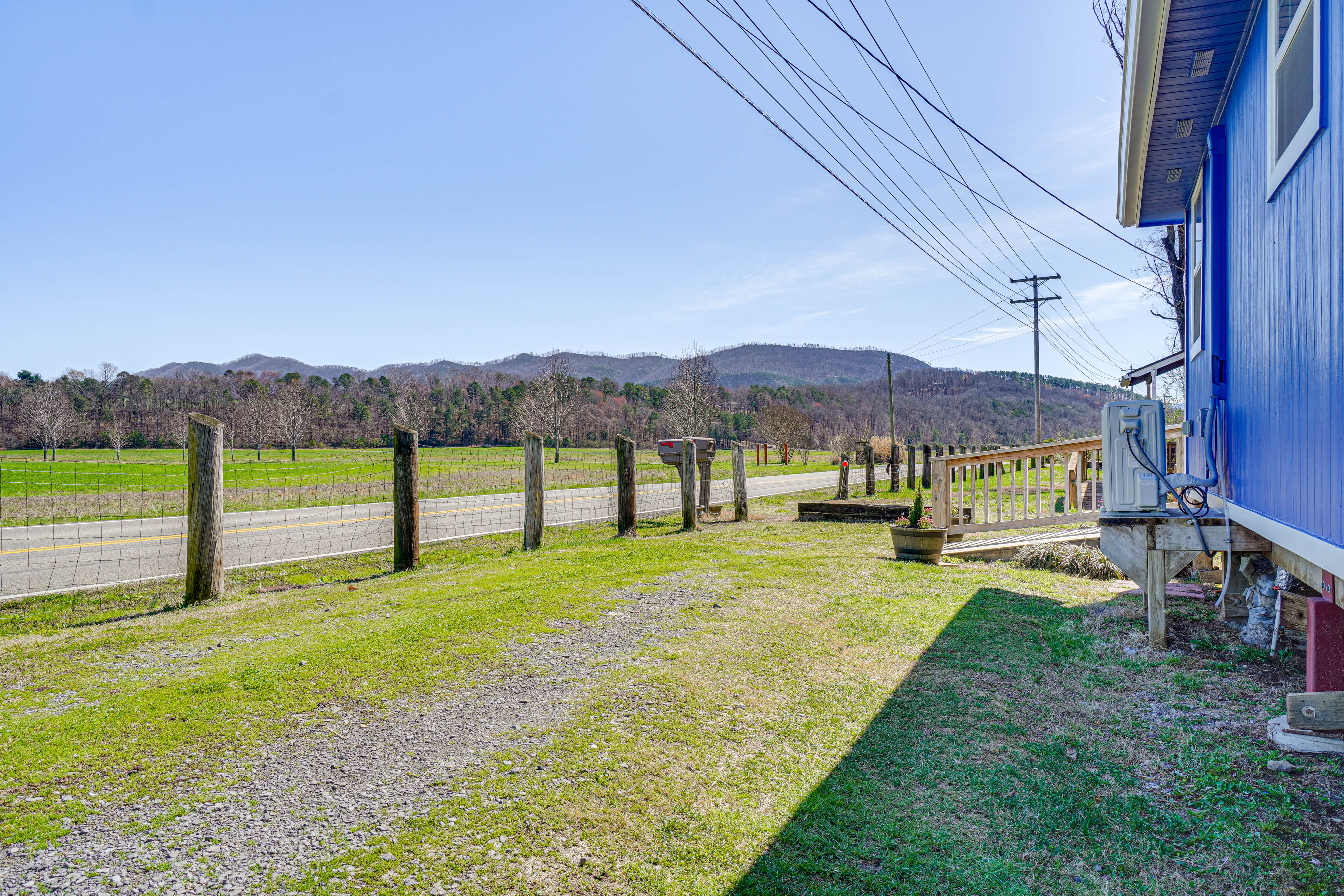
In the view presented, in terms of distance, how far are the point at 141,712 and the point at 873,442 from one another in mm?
35180

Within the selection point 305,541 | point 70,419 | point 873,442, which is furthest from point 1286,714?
point 70,419

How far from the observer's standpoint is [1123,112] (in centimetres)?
569

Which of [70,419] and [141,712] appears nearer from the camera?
[141,712]

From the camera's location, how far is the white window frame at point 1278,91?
301cm

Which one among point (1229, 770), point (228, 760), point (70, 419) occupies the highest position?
point (70, 419)

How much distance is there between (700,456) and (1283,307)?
9.38 meters

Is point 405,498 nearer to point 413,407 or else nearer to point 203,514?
point 203,514

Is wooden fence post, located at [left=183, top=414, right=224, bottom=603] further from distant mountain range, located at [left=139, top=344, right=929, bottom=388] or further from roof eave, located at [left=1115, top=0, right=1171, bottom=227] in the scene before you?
distant mountain range, located at [left=139, top=344, right=929, bottom=388]

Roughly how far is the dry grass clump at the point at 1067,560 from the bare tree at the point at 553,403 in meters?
33.3

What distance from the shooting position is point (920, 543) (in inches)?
320

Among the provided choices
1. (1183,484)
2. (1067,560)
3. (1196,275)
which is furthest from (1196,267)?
(1067,560)

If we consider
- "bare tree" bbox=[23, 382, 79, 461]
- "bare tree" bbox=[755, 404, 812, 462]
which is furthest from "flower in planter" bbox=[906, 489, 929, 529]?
"bare tree" bbox=[23, 382, 79, 461]

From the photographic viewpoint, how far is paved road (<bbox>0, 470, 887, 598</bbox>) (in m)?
7.30

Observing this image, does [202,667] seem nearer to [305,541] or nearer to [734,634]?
[734,634]
